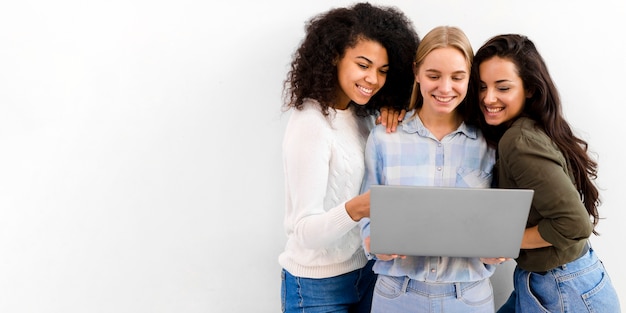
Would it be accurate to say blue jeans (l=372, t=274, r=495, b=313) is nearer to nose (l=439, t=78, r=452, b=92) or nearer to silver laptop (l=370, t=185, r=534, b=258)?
silver laptop (l=370, t=185, r=534, b=258)

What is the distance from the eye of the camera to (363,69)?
1399 millimetres

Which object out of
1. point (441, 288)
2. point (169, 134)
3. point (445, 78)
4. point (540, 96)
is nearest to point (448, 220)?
point (441, 288)

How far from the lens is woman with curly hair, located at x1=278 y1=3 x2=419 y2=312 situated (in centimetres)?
134

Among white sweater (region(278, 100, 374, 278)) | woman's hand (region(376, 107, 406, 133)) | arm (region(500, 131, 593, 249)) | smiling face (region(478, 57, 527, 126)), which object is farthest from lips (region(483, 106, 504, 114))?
white sweater (region(278, 100, 374, 278))

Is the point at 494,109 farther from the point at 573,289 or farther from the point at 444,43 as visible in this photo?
the point at 573,289

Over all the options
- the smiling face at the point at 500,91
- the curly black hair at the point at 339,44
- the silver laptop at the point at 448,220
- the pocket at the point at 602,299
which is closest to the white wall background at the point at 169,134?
the curly black hair at the point at 339,44

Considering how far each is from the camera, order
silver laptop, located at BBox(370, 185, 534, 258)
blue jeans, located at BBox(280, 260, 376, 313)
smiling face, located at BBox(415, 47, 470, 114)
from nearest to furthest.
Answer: silver laptop, located at BBox(370, 185, 534, 258), smiling face, located at BBox(415, 47, 470, 114), blue jeans, located at BBox(280, 260, 376, 313)

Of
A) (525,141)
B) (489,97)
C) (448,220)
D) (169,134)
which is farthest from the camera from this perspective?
(169,134)

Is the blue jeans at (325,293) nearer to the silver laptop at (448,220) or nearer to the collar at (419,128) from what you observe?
the silver laptop at (448,220)

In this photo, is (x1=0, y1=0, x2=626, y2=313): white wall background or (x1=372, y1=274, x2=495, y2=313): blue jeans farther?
(x1=0, y1=0, x2=626, y2=313): white wall background

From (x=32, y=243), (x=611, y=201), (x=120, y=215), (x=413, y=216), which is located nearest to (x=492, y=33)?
(x=611, y=201)

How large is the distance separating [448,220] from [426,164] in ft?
0.86

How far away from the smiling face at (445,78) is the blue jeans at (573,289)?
50cm

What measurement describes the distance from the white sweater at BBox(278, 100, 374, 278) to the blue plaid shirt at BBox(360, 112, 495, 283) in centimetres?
7
